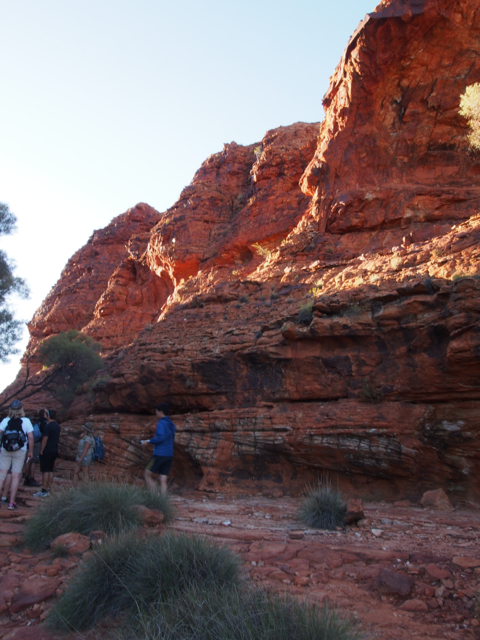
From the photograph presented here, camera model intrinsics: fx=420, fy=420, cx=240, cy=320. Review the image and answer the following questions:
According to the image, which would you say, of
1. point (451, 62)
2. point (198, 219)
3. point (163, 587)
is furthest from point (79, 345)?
point (451, 62)

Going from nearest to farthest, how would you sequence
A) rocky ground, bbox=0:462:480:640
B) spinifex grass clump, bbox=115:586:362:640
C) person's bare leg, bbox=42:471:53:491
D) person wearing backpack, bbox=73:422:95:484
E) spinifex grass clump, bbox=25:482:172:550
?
spinifex grass clump, bbox=115:586:362:640 < rocky ground, bbox=0:462:480:640 < spinifex grass clump, bbox=25:482:172:550 < person's bare leg, bbox=42:471:53:491 < person wearing backpack, bbox=73:422:95:484

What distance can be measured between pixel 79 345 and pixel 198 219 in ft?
38.1

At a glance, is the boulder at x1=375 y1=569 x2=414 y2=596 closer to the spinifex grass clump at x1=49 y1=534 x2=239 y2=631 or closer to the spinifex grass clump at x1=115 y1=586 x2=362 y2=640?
the spinifex grass clump at x1=115 y1=586 x2=362 y2=640

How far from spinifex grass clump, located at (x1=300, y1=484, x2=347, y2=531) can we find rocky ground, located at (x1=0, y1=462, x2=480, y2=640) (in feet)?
0.79

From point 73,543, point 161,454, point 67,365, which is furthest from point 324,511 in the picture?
point 67,365

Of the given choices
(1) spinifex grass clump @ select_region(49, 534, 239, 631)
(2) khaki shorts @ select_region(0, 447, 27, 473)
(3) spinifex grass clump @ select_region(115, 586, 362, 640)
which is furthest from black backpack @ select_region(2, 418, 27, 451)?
(3) spinifex grass clump @ select_region(115, 586, 362, 640)

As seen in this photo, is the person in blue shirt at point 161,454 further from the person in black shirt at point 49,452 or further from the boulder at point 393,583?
the boulder at point 393,583

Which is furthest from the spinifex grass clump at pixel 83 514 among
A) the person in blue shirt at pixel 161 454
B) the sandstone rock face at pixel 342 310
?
the sandstone rock face at pixel 342 310

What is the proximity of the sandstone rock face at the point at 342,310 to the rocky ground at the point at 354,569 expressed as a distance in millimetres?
2434

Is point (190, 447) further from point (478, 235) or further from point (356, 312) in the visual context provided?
point (478, 235)

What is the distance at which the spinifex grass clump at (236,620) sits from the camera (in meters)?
2.56

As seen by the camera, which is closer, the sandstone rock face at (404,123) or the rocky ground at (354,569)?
the rocky ground at (354,569)

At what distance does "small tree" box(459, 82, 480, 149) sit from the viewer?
15.8m

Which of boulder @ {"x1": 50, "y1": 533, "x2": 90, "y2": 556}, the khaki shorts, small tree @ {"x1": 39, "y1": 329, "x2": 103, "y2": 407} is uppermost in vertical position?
small tree @ {"x1": 39, "y1": 329, "x2": 103, "y2": 407}
